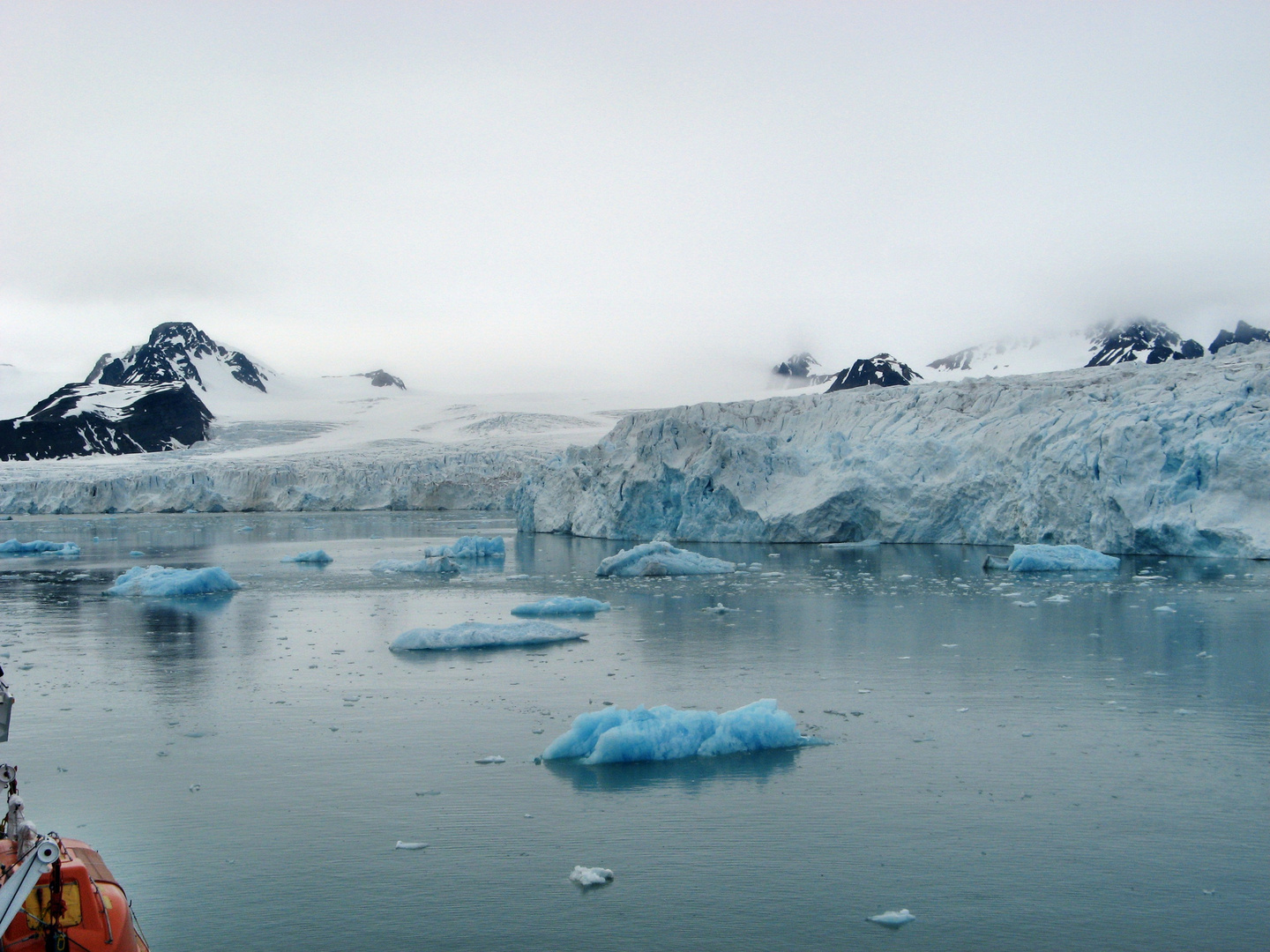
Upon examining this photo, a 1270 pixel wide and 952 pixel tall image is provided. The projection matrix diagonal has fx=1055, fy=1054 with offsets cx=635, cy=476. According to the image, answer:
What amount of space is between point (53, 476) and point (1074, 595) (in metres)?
43.0

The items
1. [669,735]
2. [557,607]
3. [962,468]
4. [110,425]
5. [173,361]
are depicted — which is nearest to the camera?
[669,735]

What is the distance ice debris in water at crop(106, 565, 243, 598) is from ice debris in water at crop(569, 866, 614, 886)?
10543 millimetres

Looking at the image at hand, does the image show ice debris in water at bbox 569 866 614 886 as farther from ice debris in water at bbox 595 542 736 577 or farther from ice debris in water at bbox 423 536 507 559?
ice debris in water at bbox 423 536 507 559

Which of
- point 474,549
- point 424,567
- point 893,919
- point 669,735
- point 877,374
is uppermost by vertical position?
point 877,374

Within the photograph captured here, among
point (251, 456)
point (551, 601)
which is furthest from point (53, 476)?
point (551, 601)

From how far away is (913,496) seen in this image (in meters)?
19.2

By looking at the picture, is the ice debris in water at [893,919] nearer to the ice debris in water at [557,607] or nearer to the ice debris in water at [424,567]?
the ice debris in water at [557,607]

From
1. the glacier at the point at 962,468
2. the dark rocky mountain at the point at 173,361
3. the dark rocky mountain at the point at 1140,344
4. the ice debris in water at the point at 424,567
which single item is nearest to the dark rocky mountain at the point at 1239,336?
the dark rocky mountain at the point at 1140,344

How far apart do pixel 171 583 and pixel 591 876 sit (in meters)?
10.8

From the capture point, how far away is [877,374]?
55656 millimetres

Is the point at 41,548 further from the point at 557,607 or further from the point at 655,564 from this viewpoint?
the point at 557,607

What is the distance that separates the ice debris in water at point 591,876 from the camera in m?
3.82

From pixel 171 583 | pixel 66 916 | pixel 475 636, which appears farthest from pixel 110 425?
pixel 66 916

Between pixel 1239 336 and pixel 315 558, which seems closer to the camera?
pixel 315 558
